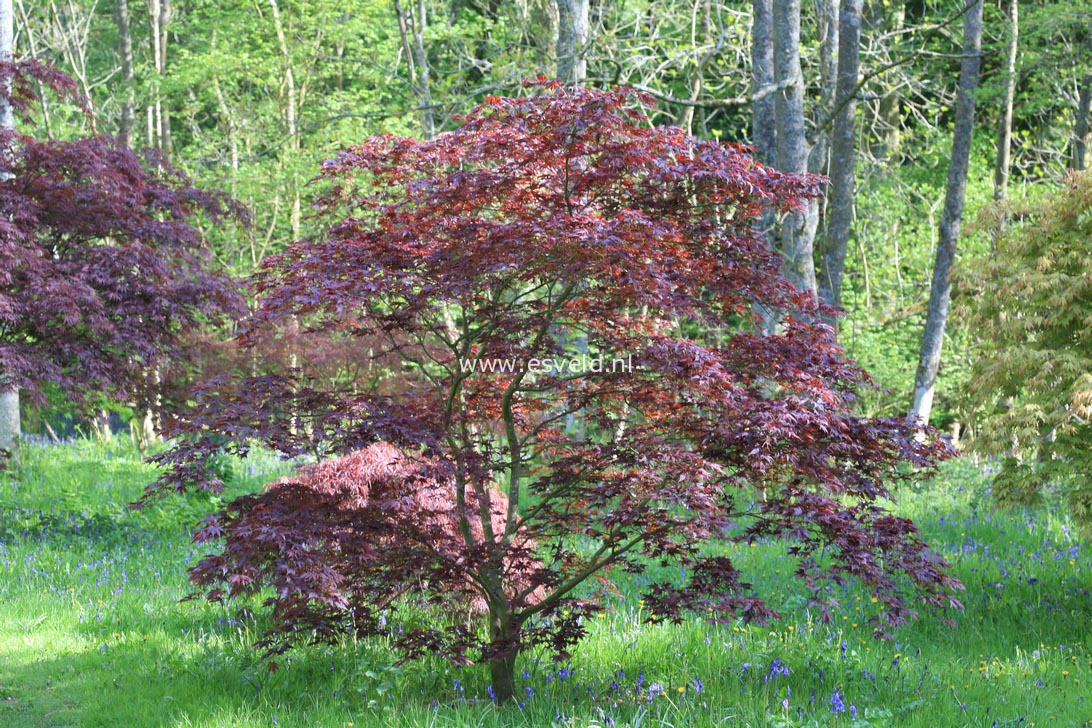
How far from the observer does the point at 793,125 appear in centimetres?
826

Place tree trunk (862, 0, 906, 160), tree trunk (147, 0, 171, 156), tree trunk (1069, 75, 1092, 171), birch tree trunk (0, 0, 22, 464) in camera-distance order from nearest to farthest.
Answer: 1. birch tree trunk (0, 0, 22, 464)
2. tree trunk (1069, 75, 1092, 171)
3. tree trunk (147, 0, 171, 156)
4. tree trunk (862, 0, 906, 160)

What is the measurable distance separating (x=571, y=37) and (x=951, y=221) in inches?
190

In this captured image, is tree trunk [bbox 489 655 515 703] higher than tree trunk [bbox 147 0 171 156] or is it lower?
lower

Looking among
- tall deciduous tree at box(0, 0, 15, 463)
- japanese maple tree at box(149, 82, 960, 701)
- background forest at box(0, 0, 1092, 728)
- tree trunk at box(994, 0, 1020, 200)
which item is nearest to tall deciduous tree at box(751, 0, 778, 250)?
background forest at box(0, 0, 1092, 728)

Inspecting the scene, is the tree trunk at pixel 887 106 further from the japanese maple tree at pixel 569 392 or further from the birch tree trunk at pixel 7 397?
the japanese maple tree at pixel 569 392

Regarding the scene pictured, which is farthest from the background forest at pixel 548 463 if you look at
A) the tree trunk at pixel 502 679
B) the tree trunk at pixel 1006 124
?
the tree trunk at pixel 1006 124

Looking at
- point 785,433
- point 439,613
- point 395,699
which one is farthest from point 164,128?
point 785,433

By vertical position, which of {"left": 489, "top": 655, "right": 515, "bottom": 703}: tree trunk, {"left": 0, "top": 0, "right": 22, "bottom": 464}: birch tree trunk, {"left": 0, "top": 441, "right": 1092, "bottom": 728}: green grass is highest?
{"left": 0, "top": 0, "right": 22, "bottom": 464}: birch tree trunk

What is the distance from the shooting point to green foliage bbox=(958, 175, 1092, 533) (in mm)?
6328

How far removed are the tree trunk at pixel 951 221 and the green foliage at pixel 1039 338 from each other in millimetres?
3827

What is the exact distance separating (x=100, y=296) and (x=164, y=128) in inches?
361

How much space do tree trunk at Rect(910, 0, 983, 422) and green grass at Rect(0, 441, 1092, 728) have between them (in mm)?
3195

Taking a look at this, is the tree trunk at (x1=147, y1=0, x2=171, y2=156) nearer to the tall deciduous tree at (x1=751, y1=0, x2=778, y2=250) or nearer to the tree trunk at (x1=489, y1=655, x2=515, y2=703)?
the tall deciduous tree at (x1=751, y1=0, x2=778, y2=250)

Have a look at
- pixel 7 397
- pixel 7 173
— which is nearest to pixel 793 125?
pixel 7 173
